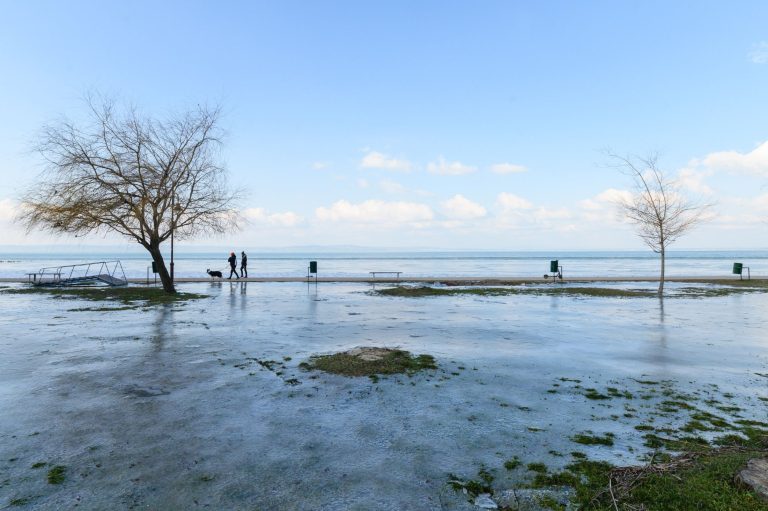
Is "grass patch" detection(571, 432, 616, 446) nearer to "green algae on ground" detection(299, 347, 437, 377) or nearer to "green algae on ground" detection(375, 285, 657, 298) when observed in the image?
"green algae on ground" detection(299, 347, 437, 377)

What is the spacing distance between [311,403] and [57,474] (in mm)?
3076

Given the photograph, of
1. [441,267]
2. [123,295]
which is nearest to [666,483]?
[123,295]

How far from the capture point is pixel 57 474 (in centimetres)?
443

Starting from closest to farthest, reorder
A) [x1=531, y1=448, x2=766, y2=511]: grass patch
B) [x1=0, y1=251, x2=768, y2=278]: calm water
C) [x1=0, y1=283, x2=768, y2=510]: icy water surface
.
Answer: [x1=531, y1=448, x2=766, y2=511]: grass patch
[x1=0, y1=283, x2=768, y2=510]: icy water surface
[x1=0, y1=251, x2=768, y2=278]: calm water

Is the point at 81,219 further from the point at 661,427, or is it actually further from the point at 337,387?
the point at 661,427

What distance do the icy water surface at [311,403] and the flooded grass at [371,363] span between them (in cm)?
37

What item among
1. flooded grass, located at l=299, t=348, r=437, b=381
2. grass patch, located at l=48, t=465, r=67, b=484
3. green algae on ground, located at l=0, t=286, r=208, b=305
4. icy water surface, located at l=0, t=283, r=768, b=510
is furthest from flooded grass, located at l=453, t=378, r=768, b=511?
green algae on ground, located at l=0, t=286, r=208, b=305

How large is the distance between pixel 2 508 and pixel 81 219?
20266 mm

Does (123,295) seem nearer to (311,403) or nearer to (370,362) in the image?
(370,362)

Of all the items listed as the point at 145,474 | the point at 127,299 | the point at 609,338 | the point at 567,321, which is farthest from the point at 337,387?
the point at 127,299

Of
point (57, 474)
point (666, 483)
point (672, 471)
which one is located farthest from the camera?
point (57, 474)

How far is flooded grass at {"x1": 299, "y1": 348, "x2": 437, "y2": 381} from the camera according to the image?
833 cm

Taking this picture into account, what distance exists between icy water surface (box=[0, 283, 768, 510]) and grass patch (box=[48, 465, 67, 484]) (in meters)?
0.07

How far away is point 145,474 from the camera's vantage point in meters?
4.43
